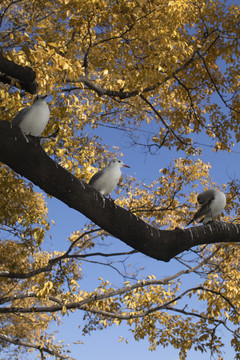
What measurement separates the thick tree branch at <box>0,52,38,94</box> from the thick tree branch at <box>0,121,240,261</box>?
4.83ft

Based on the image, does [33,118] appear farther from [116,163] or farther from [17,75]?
[116,163]

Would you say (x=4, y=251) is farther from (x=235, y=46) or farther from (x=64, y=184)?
(x=235, y=46)

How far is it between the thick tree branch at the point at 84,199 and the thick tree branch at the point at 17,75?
1.47 meters

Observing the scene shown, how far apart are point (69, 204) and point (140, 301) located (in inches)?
224

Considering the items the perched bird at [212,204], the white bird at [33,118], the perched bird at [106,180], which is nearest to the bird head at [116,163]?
the perched bird at [106,180]

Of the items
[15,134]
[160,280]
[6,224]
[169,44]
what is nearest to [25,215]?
[6,224]

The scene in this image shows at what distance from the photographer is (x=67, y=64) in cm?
481

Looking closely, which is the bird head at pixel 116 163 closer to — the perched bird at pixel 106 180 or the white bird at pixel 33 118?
the perched bird at pixel 106 180

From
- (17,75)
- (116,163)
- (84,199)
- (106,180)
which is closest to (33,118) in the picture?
(17,75)

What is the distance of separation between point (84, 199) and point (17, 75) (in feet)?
7.38

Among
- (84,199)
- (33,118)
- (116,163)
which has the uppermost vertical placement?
(116,163)

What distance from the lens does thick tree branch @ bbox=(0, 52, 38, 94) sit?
463cm

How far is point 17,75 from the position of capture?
4.86m

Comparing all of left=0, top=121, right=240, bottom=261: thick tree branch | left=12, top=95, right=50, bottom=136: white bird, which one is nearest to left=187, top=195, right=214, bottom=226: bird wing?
left=0, top=121, right=240, bottom=261: thick tree branch
